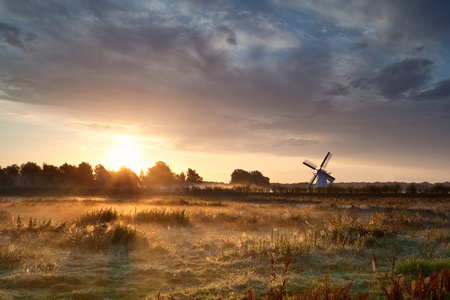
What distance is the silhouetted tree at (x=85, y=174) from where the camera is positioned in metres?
78.9

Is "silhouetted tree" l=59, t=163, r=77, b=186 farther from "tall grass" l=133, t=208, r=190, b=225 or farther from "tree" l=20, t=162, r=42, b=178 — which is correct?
"tall grass" l=133, t=208, r=190, b=225

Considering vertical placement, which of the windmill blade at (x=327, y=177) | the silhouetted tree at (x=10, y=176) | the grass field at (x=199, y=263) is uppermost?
the windmill blade at (x=327, y=177)

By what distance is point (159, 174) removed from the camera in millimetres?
104625

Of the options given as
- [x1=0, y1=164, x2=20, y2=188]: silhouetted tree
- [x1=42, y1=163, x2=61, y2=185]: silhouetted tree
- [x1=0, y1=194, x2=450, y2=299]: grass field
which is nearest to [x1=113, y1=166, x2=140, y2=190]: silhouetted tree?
[x1=42, y1=163, x2=61, y2=185]: silhouetted tree

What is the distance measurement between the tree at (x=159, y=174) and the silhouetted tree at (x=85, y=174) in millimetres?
24550

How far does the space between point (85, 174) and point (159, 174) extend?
2776 centimetres

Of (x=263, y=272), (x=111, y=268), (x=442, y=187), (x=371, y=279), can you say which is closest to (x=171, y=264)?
(x=111, y=268)

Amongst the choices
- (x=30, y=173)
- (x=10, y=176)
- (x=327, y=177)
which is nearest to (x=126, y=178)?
(x=30, y=173)

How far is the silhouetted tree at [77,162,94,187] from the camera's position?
7888 cm

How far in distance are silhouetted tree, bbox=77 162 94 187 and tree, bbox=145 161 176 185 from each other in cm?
2455

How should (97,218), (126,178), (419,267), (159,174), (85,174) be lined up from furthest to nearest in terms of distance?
(159,174)
(85,174)
(126,178)
(97,218)
(419,267)

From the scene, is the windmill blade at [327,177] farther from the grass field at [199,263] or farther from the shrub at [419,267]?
the shrub at [419,267]

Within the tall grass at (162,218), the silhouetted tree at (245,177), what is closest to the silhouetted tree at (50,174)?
the silhouetted tree at (245,177)

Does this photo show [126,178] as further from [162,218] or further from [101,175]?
[162,218]
